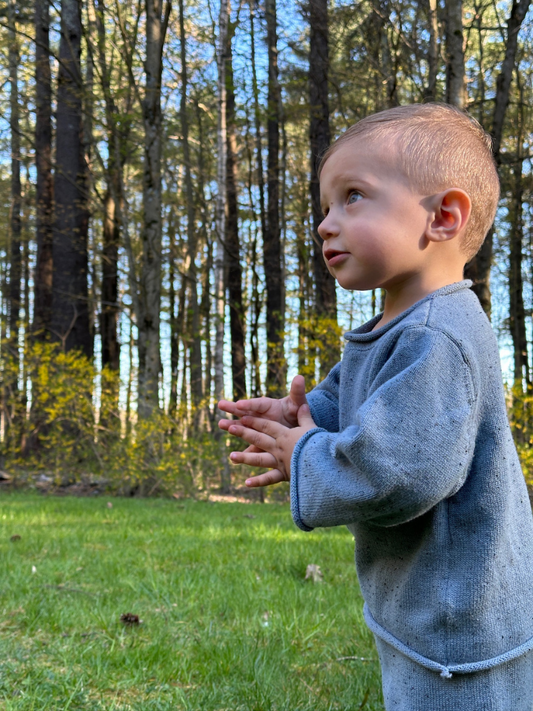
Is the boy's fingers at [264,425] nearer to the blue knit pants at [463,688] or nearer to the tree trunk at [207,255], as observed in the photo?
the blue knit pants at [463,688]

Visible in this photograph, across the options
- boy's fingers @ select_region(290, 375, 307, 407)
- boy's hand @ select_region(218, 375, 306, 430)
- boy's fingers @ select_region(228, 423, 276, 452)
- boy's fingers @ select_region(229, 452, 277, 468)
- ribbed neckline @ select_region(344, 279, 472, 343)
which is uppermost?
ribbed neckline @ select_region(344, 279, 472, 343)

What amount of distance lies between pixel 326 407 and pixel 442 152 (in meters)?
0.72

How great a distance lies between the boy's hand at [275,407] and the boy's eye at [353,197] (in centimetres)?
45

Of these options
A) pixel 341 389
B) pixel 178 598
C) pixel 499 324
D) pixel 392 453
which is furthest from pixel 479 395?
pixel 499 324

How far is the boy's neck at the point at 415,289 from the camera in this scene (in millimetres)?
1453

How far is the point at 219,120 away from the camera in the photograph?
10.7m

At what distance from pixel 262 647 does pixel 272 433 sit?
1.63m

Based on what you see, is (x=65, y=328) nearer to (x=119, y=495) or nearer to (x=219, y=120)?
(x=119, y=495)

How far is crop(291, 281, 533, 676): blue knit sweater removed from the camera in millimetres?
1141

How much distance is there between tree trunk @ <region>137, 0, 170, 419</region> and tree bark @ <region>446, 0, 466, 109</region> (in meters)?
5.43

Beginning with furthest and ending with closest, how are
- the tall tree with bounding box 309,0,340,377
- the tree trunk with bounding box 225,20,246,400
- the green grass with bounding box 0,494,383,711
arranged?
the tree trunk with bounding box 225,20,246,400
the tall tree with bounding box 309,0,340,377
the green grass with bounding box 0,494,383,711

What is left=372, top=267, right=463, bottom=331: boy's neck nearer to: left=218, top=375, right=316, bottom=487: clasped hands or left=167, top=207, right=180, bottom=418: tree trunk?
left=218, top=375, right=316, bottom=487: clasped hands

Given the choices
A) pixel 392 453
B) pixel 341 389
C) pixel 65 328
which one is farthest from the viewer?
pixel 65 328

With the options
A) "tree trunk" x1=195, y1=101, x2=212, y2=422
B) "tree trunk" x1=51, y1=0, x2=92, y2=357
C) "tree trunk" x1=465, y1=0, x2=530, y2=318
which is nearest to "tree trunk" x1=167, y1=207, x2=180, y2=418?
"tree trunk" x1=195, y1=101, x2=212, y2=422
